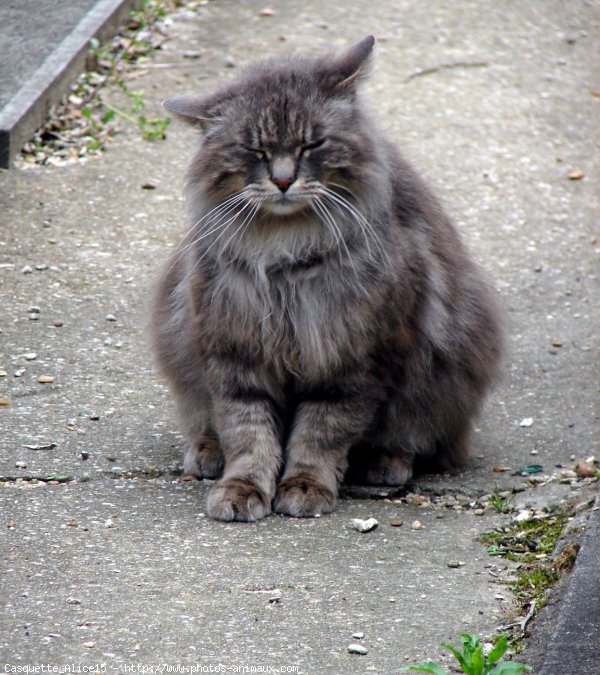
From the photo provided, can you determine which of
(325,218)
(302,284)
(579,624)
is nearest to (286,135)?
(325,218)

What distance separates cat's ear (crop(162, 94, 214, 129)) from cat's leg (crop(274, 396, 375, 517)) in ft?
3.51

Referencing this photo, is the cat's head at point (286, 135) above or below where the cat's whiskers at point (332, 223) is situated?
above

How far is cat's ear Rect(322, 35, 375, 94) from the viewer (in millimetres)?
3842

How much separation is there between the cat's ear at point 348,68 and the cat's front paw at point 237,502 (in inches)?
55.2

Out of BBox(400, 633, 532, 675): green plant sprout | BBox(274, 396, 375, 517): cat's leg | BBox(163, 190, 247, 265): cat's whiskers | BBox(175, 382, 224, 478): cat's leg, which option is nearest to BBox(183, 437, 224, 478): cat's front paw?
BBox(175, 382, 224, 478): cat's leg

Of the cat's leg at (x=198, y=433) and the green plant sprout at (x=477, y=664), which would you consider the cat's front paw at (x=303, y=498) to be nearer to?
the cat's leg at (x=198, y=433)

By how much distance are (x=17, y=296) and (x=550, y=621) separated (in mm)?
3343

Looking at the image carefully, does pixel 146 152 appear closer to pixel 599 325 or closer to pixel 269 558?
pixel 599 325

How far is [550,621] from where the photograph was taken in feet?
10.0

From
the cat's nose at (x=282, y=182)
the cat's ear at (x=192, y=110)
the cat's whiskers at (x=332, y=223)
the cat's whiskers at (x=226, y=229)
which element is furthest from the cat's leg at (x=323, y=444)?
the cat's ear at (x=192, y=110)

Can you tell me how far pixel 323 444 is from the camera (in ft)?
13.1

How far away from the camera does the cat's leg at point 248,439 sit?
3.87 m

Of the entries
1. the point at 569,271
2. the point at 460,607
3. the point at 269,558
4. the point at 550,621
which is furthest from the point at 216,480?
the point at 569,271

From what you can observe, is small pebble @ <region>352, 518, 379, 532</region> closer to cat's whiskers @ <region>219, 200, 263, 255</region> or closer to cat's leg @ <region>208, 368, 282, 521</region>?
cat's leg @ <region>208, 368, 282, 521</region>
